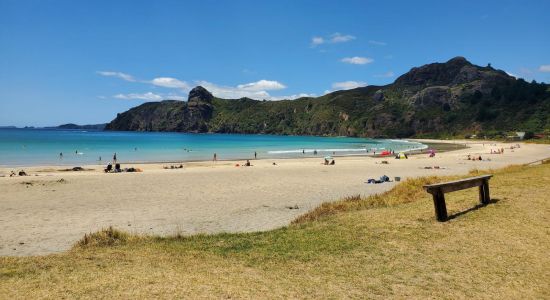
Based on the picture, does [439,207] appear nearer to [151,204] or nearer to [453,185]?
[453,185]

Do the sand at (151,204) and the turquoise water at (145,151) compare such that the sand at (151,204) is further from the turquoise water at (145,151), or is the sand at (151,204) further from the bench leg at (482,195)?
the turquoise water at (145,151)

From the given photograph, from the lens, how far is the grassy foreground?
19.7ft

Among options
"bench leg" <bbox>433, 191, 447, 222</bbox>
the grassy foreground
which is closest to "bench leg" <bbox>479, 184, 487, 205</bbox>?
the grassy foreground

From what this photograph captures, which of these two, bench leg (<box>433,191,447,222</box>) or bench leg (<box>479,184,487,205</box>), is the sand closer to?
bench leg (<box>433,191,447,222</box>)

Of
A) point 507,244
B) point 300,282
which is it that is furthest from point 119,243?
point 507,244

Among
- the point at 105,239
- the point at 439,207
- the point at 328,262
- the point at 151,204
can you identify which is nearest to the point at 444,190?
the point at 439,207

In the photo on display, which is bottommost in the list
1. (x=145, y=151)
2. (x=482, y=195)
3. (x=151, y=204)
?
(x=151, y=204)

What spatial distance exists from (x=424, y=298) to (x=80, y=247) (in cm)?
745

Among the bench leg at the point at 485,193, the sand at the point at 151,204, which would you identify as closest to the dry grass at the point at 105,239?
the sand at the point at 151,204

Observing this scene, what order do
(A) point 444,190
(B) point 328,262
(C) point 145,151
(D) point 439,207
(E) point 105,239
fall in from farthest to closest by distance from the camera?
(C) point 145,151
(A) point 444,190
(D) point 439,207
(E) point 105,239
(B) point 328,262

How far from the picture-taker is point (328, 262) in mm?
7410

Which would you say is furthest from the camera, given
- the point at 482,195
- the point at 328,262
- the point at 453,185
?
the point at 482,195

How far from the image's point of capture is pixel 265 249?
27.9ft

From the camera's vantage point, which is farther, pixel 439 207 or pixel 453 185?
pixel 453 185
